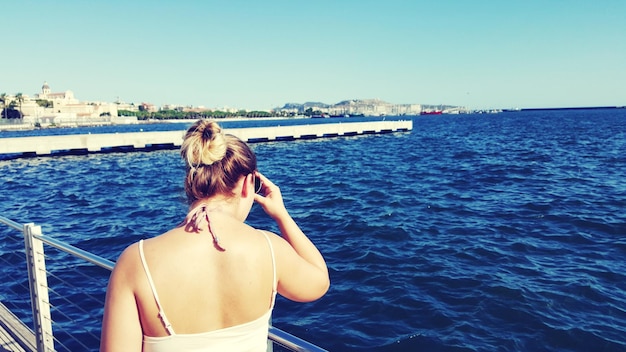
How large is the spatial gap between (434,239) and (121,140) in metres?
32.4

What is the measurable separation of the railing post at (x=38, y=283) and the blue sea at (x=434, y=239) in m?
2.42

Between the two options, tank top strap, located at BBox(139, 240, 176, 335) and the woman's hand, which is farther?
the woman's hand

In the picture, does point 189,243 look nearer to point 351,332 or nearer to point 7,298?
point 351,332

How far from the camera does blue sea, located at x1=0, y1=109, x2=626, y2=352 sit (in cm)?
636

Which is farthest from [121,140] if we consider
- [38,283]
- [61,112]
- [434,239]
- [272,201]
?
[61,112]

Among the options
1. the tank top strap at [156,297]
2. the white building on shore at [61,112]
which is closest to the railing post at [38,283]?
the tank top strap at [156,297]

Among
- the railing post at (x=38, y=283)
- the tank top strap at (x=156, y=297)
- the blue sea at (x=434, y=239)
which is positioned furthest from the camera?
the blue sea at (x=434, y=239)

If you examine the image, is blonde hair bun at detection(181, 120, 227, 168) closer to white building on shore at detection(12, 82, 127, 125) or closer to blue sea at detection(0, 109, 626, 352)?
blue sea at detection(0, 109, 626, 352)

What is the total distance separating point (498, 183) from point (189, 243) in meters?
17.9

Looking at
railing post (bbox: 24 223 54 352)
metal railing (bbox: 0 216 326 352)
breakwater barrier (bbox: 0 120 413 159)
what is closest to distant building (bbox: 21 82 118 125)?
breakwater barrier (bbox: 0 120 413 159)

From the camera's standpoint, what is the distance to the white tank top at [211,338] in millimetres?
1422

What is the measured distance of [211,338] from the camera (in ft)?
4.86

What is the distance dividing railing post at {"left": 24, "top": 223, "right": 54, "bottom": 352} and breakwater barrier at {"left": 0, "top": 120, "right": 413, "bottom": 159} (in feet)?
69.1

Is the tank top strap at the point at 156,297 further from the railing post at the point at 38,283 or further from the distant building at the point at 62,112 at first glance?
the distant building at the point at 62,112
